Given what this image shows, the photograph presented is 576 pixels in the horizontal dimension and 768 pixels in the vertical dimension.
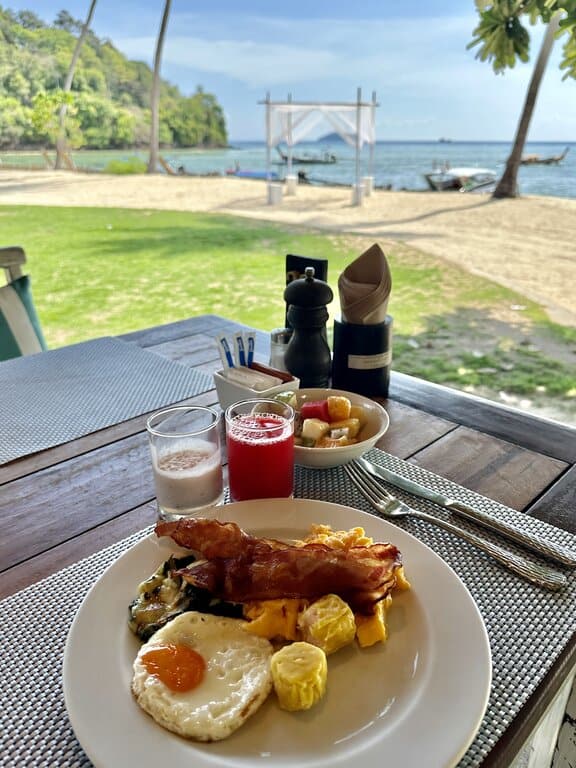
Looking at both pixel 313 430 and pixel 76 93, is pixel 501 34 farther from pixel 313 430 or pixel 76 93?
pixel 76 93

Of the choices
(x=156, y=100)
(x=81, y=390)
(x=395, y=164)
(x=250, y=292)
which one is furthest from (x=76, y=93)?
(x=395, y=164)

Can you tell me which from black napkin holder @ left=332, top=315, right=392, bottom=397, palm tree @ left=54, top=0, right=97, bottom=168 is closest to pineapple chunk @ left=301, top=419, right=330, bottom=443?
black napkin holder @ left=332, top=315, right=392, bottom=397

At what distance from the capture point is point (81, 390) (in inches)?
45.7

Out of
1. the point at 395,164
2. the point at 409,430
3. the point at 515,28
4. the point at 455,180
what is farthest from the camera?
the point at 395,164

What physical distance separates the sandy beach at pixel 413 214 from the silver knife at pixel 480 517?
3784 millimetres

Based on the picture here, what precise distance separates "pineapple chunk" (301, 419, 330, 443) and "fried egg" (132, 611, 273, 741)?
39 centimetres

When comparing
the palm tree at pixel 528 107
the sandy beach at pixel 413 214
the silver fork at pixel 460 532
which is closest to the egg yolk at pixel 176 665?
the silver fork at pixel 460 532

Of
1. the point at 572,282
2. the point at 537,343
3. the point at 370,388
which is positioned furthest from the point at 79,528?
the point at 572,282

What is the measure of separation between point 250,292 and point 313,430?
13.0 feet

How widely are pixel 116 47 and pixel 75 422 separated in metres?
7.73

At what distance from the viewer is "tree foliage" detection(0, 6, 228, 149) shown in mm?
5672

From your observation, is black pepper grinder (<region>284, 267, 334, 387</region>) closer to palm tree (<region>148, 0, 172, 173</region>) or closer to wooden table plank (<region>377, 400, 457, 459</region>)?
wooden table plank (<region>377, 400, 457, 459</region>)

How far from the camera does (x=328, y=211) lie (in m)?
8.25

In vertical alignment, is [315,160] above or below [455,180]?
above
